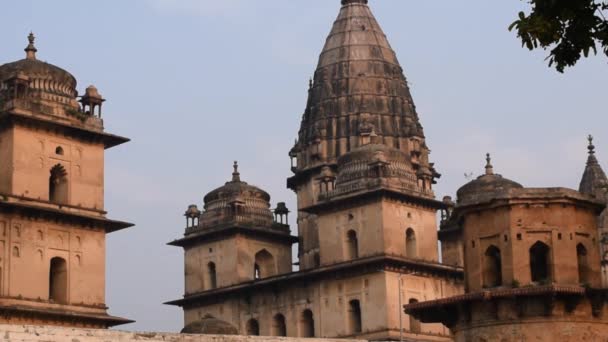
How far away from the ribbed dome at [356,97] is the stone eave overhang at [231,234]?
427cm

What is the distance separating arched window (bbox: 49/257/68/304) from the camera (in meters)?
46.8

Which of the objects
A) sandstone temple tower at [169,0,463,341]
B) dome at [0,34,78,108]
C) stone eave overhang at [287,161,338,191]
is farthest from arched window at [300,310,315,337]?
dome at [0,34,78,108]

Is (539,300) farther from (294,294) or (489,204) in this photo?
(294,294)

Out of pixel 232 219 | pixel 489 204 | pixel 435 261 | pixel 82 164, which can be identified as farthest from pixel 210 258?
pixel 489 204

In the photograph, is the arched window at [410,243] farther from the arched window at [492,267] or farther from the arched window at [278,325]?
the arched window at [492,267]

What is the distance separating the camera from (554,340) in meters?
33.9

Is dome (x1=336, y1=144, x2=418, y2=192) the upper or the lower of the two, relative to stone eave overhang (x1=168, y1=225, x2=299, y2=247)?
upper

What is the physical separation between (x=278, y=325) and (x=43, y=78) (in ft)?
63.5

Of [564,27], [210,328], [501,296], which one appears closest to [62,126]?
[210,328]

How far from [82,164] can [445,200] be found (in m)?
23.0

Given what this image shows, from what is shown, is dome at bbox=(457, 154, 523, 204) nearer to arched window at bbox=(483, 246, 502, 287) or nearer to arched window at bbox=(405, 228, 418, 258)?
arched window at bbox=(405, 228, 418, 258)

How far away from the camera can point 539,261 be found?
35531 mm

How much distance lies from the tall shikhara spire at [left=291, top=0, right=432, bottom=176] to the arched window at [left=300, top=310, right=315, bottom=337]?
8.89 meters

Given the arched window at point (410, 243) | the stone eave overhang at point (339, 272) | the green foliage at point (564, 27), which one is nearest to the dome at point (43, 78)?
the stone eave overhang at point (339, 272)
